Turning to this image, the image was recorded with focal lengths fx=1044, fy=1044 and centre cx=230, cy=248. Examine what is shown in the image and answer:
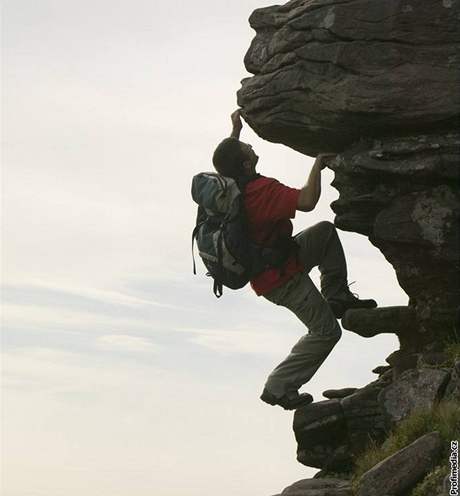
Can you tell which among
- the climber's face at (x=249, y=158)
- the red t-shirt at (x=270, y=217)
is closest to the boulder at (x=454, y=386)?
the red t-shirt at (x=270, y=217)

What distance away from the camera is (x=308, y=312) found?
18609mm

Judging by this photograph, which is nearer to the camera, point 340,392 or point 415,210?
point 415,210

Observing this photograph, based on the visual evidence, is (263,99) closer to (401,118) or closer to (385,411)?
(401,118)

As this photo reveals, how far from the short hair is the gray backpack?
0.20 metres

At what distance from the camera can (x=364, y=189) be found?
18750mm

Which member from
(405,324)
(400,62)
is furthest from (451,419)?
(400,62)

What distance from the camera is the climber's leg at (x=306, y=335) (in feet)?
61.1

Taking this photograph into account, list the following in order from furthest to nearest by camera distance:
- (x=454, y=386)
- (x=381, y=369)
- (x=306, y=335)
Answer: (x=381, y=369) → (x=306, y=335) → (x=454, y=386)

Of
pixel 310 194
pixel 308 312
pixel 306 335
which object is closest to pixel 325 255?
pixel 308 312

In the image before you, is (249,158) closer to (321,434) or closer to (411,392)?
(411,392)

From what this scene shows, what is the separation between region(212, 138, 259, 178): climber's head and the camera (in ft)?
60.7


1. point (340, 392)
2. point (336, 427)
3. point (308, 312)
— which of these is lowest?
point (336, 427)

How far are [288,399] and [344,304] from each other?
6.71 feet

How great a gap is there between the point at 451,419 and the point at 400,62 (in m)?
6.17
